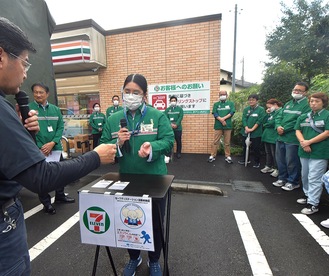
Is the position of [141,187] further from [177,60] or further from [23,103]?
[177,60]

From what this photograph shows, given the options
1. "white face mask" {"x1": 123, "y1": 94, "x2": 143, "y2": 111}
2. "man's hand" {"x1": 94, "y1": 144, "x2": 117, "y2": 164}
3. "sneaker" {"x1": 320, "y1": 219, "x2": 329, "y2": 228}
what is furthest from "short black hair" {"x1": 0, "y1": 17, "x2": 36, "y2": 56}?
"sneaker" {"x1": 320, "y1": 219, "x2": 329, "y2": 228}

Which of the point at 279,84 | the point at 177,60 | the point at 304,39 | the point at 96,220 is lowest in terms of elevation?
the point at 96,220

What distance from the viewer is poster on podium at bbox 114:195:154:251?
1455 mm

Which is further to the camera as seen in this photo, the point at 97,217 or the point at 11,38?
the point at 97,217

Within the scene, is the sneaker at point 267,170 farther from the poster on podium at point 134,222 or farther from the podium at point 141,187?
the poster on podium at point 134,222

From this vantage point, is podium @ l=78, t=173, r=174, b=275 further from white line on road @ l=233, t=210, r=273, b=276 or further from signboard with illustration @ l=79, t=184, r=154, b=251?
white line on road @ l=233, t=210, r=273, b=276

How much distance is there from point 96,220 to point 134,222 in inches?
12.5

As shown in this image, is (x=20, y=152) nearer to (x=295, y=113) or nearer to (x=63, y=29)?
(x=295, y=113)

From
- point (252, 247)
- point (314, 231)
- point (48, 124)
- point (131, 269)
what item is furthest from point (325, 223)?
point (48, 124)

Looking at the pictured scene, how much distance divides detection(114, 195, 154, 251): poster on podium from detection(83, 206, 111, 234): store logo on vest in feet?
0.30

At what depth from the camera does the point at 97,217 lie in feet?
5.11

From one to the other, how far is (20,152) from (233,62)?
646 inches

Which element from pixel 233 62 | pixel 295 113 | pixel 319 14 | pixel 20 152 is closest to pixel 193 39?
pixel 295 113

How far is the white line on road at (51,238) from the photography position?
103 inches
